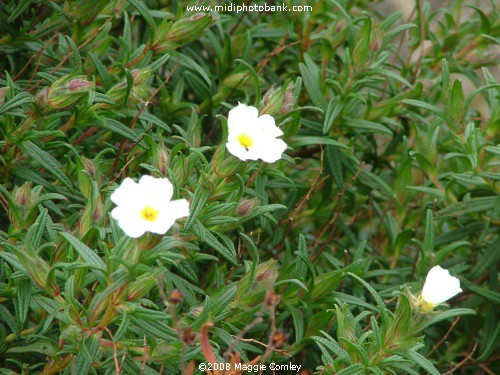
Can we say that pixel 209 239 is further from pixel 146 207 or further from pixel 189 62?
pixel 189 62

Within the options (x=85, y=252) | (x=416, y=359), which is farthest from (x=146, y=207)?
(x=416, y=359)

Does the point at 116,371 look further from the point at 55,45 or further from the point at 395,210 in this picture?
the point at 395,210

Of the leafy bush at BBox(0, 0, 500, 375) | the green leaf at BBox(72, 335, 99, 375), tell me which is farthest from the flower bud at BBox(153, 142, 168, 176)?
the green leaf at BBox(72, 335, 99, 375)

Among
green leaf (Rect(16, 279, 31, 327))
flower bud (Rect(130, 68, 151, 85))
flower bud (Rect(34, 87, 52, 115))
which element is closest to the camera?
green leaf (Rect(16, 279, 31, 327))

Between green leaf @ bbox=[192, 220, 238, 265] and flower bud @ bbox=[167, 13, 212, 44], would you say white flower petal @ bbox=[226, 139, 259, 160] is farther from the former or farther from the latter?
flower bud @ bbox=[167, 13, 212, 44]

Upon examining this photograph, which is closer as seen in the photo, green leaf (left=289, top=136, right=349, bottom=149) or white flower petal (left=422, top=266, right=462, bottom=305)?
white flower petal (left=422, top=266, right=462, bottom=305)

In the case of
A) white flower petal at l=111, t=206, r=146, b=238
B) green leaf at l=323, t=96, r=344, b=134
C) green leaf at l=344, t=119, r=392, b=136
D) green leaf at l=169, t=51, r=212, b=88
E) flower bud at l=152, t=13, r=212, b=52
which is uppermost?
flower bud at l=152, t=13, r=212, b=52

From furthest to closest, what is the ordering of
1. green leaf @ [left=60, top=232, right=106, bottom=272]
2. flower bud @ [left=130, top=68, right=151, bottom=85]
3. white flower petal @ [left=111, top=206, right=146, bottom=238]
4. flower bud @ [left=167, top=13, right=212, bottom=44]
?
flower bud @ [left=167, top=13, right=212, bottom=44], flower bud @ [left=130, top=68, right=151, bottom=85], green leaf @ [left=60, top=232, right=106, bottom=272], white flower petal @ [left=111, top=206, right=146, bottom=238]
